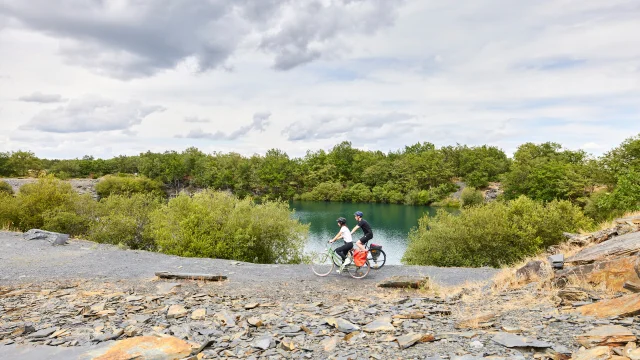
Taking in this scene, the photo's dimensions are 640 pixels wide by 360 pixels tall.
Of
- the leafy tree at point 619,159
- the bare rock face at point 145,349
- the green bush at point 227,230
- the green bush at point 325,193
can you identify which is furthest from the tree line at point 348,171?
the bare rock face at point 145,349

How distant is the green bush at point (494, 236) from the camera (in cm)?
3011

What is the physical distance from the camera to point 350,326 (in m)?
9.52

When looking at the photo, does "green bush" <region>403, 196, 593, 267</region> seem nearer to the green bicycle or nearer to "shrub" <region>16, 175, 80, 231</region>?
the green bicycle

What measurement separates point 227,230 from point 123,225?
10.2 m

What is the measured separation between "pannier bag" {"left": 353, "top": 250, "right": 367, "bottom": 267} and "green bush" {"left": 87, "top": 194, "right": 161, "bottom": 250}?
20857 millimetres

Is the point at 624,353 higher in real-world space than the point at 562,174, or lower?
lower

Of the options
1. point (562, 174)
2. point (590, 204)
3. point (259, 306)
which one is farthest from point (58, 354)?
point (562, 174)

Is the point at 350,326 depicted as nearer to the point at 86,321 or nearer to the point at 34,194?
the point at 86,321

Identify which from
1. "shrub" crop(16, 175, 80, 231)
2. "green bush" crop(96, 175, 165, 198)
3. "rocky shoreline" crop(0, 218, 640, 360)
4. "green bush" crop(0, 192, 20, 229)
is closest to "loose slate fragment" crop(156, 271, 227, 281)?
"rocky shoreline" crop(0, 218, 640, 360)

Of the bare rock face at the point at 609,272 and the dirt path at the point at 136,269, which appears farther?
the dirt path at the point at 136,269

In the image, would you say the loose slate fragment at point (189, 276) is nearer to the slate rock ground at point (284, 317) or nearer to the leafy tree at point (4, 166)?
the slate rock ground at point (284, 317)

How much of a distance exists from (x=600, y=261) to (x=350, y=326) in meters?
8.08

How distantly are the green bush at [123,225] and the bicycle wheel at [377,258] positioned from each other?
67.2 ft

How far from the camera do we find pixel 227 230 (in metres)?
26.1
